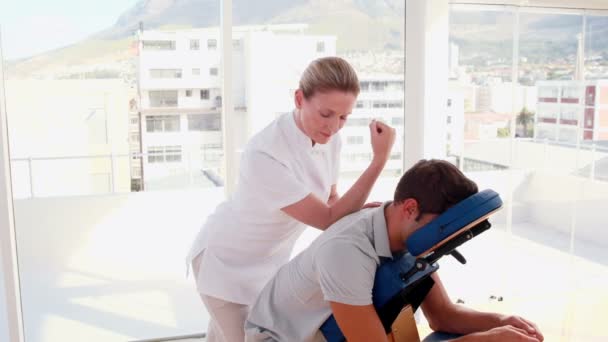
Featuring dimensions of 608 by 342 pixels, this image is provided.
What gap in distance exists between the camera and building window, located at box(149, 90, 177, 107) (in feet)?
13.3

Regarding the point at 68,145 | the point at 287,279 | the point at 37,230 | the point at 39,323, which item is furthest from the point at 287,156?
the point at 37,230

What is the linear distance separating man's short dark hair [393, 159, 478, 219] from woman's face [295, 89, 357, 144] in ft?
0.79

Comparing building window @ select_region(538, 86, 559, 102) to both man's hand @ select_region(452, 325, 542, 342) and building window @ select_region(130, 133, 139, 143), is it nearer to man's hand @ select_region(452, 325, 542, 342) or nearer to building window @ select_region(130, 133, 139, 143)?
building window @ select_region(130, 133, 139, 143)

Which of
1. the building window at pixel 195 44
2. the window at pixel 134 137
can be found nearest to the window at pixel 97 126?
the window at pixel 134 137

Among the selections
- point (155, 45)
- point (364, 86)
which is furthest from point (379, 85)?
point (155, 45)

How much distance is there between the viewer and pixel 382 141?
55.0 inches

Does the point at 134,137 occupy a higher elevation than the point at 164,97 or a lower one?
lower

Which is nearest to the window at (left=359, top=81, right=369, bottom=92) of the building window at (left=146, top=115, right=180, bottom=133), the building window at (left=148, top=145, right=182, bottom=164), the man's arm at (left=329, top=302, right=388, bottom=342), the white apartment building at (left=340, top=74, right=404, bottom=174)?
the white apartment building at (left=340, top=74, right=404, bottom=174)

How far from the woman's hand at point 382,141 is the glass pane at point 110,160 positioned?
149 centimetres

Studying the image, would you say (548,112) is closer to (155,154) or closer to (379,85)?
(379,85)

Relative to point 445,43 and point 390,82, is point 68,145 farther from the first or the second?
point 445,43

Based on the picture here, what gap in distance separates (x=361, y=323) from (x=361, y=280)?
8 cm

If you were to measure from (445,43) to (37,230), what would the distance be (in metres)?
4.44

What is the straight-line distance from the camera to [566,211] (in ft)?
16.6
